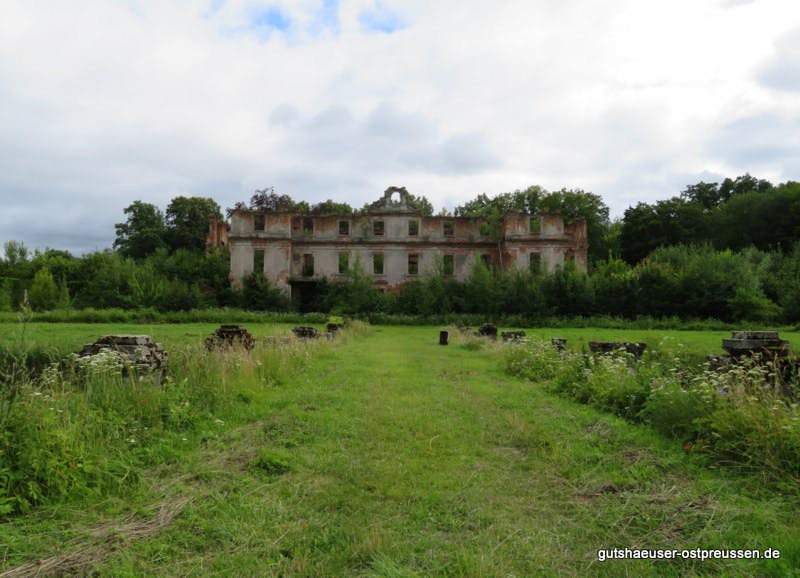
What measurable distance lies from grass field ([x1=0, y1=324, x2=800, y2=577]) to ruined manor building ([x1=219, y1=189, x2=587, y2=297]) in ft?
125

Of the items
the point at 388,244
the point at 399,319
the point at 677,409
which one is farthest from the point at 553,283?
the point at 677,409

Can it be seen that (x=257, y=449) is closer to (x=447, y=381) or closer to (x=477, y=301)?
(x=447, y=381)

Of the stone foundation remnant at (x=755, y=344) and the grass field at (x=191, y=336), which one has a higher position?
the stone foundation remnant at (x=755, y=344)

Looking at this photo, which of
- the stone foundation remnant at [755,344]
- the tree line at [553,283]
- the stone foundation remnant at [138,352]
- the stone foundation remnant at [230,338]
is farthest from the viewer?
the tree line at [553,283]

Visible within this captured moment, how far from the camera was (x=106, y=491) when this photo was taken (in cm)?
477

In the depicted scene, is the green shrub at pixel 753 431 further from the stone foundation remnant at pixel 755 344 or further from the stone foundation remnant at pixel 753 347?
the stone foundation remnant at pixel 755 344

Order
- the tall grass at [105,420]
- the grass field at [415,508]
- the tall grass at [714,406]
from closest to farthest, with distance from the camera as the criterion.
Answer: the grass field at [415,508]
the tall grass at [105,420]
the tall grass at [714,406]

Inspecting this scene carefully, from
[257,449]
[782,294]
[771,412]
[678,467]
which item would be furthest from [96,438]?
[782,294]

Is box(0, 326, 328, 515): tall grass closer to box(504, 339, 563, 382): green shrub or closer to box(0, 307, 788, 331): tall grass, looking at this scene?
box(504, 339, 563, 382): green shrub

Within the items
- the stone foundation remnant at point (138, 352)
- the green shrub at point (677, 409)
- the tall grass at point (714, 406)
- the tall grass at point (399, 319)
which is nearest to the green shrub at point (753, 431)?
the tall grass at point (714, 406)

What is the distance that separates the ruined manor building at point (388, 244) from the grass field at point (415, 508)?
38.2m

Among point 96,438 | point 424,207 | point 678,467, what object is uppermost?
point 424,207

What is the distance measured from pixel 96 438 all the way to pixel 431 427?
3.95m

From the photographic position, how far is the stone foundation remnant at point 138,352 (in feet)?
26.4
